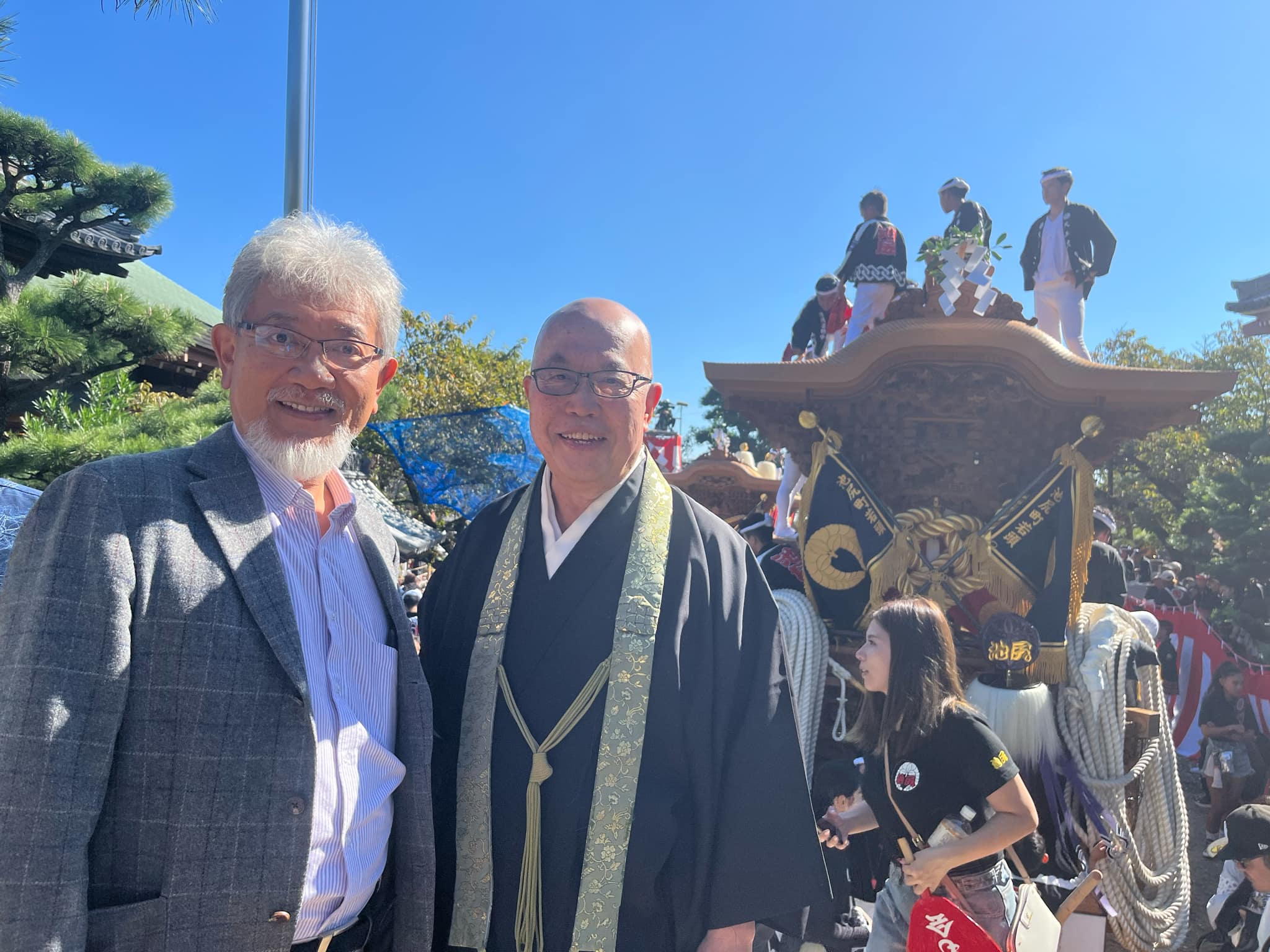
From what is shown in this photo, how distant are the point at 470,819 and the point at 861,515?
265cm

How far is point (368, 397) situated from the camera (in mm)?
1773

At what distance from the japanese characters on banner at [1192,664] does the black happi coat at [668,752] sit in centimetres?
760

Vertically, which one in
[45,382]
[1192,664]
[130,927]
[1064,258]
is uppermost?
[1064,258]

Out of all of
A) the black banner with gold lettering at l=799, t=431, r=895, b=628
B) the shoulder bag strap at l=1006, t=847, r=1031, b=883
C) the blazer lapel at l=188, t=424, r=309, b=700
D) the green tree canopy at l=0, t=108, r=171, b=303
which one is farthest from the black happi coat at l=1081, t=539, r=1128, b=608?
the green tree canopy at l=0, t=108, r=171, b=303

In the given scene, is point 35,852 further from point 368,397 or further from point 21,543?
point 368,397

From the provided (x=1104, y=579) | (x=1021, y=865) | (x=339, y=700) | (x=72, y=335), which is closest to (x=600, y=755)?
(x=339, y=700)

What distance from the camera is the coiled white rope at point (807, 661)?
3.65 meters

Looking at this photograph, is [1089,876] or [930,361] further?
[930,361]

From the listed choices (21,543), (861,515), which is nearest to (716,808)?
(21,543)

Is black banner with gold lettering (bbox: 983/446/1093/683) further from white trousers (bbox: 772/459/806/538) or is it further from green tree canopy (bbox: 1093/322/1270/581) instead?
green tree canopy (bbox: 1093/322/1270/581)

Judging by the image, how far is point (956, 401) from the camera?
3.84 m

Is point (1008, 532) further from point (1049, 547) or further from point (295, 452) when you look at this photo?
point (295, 452)

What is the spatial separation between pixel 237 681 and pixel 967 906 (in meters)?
2.35

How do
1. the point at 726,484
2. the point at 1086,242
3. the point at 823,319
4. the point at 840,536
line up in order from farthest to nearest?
the point at 726,484 → the point at 823,319 → the point at 1086,242 → the point at 840,536
